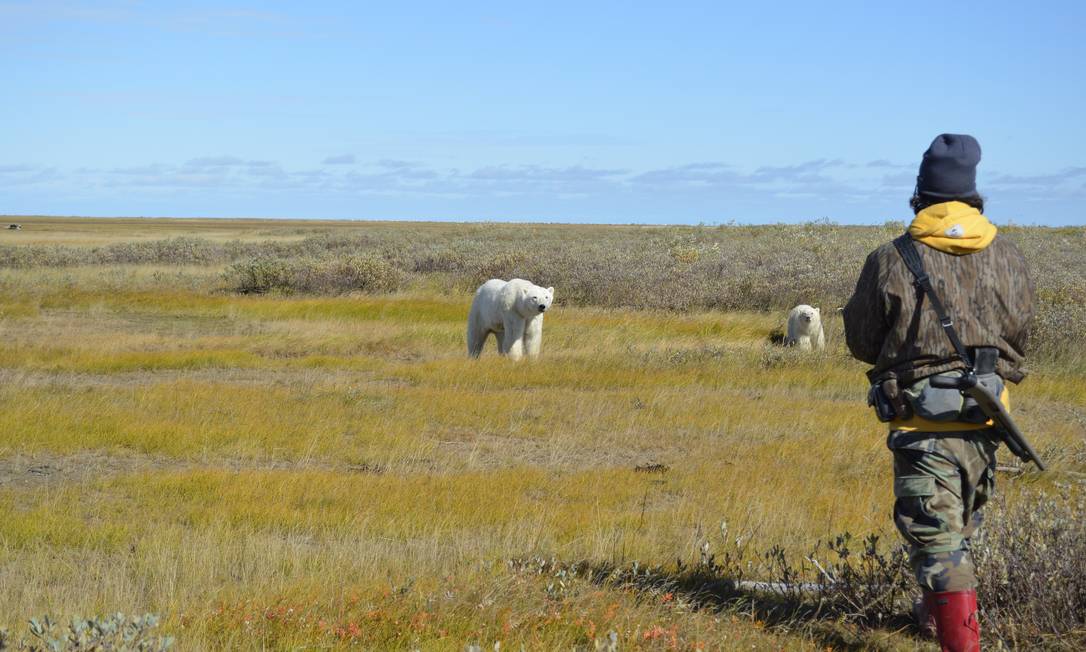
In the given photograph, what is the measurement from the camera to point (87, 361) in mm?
14516

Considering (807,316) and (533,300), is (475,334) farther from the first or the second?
(807,316)

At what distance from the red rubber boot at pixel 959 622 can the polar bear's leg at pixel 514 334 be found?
10969mm

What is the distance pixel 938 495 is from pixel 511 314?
10.9 meters

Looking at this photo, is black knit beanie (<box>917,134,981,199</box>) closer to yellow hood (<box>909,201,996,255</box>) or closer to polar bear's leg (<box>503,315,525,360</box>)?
yellow hood (<box>909,201,996,255</box>)

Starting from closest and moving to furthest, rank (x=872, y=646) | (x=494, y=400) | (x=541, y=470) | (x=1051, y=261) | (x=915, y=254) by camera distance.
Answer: (x=915, y=254) → (x=872, y=646) → (x=541, y=470) → (x=494, y=400) → (x=1051, y=261)

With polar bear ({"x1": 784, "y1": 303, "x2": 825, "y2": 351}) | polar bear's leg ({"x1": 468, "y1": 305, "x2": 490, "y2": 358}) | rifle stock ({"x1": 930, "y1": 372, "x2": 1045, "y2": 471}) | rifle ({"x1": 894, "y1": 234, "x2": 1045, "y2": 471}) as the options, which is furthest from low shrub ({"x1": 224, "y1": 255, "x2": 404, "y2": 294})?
rifle stock ({"x1": 930, "y1": 372, "x2": 1045, "y2": 471})

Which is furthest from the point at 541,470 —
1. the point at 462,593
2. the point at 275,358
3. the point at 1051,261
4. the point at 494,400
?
the point at 1051,261

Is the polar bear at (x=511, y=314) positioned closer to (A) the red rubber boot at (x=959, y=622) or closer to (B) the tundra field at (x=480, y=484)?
(B) the tundra field at (x=480, y=484)

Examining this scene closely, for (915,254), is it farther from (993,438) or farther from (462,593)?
(462,593)

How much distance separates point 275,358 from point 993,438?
1312cm

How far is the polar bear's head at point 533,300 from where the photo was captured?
13.9 metres

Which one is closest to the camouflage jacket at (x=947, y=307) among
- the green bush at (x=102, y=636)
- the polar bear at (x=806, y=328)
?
the green bush at (x=102, y=636)

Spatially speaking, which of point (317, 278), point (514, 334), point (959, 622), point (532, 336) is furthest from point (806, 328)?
point (317, 278)

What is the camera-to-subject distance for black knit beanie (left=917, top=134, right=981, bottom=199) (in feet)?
13.3
